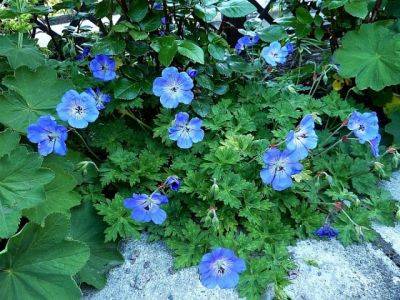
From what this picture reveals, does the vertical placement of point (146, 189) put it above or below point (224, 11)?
below

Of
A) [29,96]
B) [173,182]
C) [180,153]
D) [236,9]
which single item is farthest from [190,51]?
[29,96]

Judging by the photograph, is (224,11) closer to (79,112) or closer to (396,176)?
(79,112)

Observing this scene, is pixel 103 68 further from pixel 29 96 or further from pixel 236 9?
pixel 236 9

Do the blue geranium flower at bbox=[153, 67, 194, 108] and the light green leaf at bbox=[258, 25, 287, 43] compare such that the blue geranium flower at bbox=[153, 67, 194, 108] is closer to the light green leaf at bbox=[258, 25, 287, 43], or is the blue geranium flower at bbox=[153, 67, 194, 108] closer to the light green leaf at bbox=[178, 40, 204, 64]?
the light green leaf at bbox=[178, 40, 204, 64]

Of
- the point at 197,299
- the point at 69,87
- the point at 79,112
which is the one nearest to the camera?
the point at 197,299

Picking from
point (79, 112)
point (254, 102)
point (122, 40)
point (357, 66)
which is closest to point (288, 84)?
point (254, 102)

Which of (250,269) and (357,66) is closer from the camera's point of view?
(250,269)
